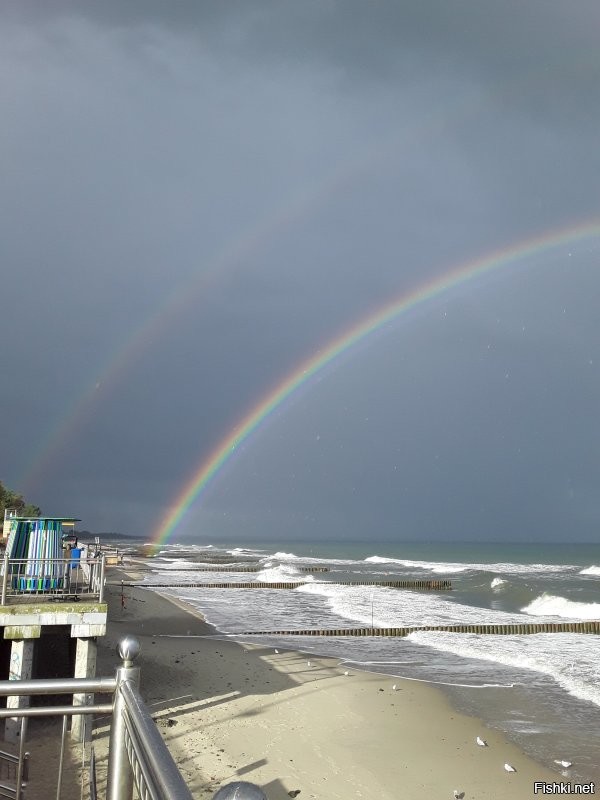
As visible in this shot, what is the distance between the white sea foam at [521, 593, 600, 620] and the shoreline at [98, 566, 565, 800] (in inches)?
1000

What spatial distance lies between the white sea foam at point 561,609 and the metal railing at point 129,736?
43.1 meters

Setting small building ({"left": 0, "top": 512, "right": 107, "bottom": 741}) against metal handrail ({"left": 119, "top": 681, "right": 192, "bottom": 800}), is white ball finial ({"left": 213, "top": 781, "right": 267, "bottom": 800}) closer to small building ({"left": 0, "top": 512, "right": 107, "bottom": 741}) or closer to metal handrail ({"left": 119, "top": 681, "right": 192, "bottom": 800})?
metal handrail ({"left": 119, "top": 681, "right": 192, "bottom": 800})

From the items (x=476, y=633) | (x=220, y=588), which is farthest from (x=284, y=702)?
(x=220, y=588)

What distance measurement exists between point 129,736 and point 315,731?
546 inches

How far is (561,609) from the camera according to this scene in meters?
45.1

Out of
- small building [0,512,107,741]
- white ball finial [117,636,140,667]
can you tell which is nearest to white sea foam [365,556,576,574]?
small building [0,512,107,741]

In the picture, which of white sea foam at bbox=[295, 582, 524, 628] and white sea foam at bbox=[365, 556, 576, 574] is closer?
white sea foam at bbox=[295, 582, 524, 628]

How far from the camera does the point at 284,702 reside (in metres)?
17.7

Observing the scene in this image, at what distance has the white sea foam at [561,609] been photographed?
42.8 metres

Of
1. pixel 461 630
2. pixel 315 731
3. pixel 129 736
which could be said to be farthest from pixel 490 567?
pixel 129 736

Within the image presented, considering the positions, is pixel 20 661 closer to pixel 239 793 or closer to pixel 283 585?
pixel 239 793

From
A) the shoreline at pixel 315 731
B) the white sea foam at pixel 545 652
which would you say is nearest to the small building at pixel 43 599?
the shoreline at pixel 315 731

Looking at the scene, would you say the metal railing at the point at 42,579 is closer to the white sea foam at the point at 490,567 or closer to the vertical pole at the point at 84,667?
the vertical pole at the point at 84,667

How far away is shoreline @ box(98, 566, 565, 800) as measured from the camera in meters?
12.3
